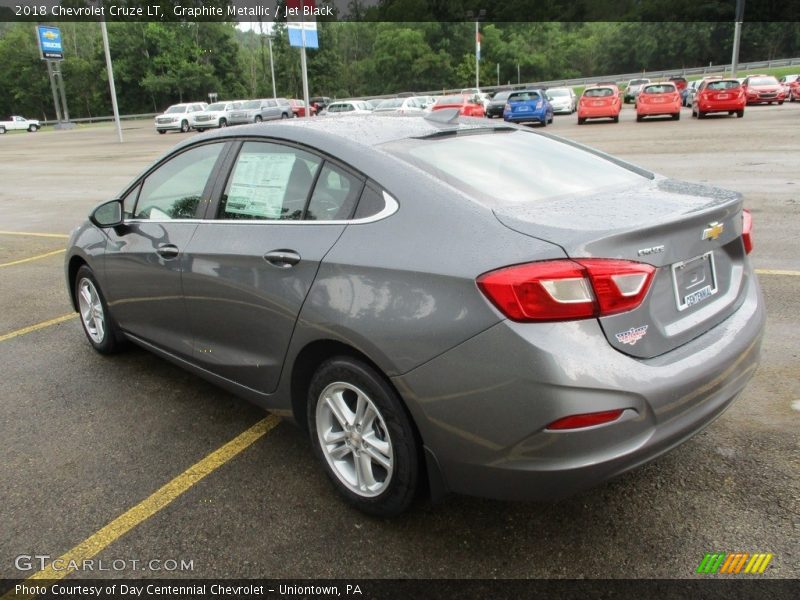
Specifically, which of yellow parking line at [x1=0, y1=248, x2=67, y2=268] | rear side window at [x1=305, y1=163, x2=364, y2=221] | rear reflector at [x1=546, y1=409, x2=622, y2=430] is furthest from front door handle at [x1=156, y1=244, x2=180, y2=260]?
yellow parking line at [x1=0, y1=248, x2=67, y2=268]

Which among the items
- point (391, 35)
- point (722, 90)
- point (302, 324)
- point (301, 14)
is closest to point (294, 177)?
point (302, 324)

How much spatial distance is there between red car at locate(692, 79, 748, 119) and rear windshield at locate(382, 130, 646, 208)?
1067 inches

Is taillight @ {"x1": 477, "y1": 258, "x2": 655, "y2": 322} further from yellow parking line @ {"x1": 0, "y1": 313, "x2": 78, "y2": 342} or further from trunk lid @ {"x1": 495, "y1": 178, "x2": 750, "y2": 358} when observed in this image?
yellow parking line @ {"x1": 0, "y1": 313, "x2": 78, "y2": 342}

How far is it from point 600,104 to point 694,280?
1130 inches

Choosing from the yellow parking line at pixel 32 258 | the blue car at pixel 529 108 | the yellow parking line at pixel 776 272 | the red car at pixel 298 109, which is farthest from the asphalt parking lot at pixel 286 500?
the red car at pixel 298 109

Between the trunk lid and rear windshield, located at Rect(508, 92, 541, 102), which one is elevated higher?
rear windshield, located at Rect(508, 92, 541, 102)

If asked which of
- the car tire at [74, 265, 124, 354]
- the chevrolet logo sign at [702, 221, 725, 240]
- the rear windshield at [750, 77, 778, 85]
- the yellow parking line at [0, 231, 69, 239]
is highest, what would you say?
the rear windshield at [750, 77, 778, 85]

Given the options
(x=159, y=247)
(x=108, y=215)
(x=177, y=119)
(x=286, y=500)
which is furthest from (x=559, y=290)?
(x=177, y=119)

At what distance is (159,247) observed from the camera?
3.79 m

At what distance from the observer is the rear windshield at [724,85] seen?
2711 cm

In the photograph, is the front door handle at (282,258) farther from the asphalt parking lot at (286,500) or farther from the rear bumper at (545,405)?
the asphalt parking lot at (286,500)

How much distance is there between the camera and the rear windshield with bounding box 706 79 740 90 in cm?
2711

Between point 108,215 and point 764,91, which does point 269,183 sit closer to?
point 108,215

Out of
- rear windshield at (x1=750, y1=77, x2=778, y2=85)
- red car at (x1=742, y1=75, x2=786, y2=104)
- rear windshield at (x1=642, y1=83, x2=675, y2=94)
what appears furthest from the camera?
rear windshield at (x1=750, y1=77, x2=778, y2=85)
